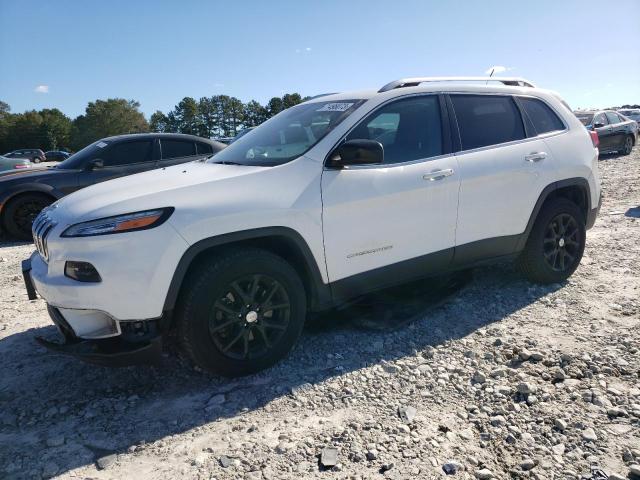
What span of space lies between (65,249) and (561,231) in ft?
13.2

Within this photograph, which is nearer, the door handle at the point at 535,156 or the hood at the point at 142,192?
the hood at the point at 142,192

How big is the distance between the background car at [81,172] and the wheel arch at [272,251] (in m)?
5.34

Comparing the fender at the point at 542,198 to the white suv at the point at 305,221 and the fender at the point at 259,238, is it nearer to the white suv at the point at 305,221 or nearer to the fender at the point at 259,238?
the white suv at the point at 305,221

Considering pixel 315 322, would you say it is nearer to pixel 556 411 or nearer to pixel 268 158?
pixel 268 158

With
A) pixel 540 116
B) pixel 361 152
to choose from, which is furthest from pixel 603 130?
pixel 361 152

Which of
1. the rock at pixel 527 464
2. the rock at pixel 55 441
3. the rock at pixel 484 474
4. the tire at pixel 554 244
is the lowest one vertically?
the rock at pixel 527 464

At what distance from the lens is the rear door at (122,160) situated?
7.50 metres

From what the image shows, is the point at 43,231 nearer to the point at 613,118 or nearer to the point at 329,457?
the point at 329,457

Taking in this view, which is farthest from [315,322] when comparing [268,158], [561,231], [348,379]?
[561,231]

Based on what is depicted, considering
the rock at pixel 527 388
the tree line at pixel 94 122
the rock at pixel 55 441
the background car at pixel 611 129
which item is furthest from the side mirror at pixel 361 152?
the tree line at pixel 94 122

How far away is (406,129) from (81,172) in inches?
230

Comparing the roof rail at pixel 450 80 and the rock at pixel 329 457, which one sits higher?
the roof rail at pixel 450 80

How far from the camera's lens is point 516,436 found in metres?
2.45

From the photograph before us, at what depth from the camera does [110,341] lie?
2730mm
